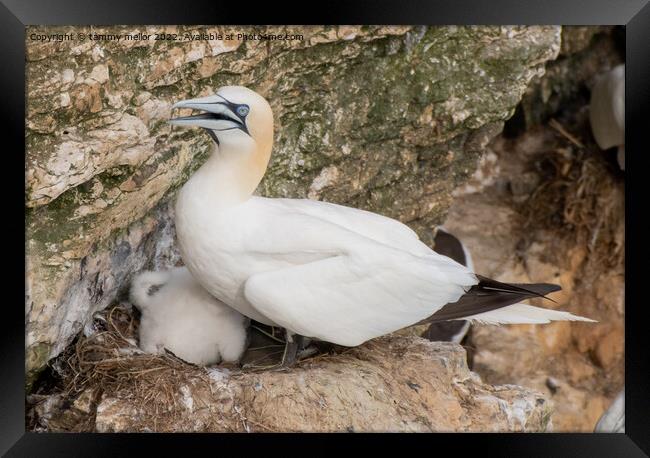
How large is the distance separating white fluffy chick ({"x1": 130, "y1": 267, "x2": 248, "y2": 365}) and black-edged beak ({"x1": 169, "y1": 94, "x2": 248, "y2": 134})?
72 cm

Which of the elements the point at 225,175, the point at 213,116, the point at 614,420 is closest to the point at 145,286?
the point at 225,175

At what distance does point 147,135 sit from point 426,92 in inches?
57.6

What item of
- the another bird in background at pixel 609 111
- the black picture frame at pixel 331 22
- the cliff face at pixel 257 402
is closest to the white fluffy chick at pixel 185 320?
the cliff face at pixel 257 402

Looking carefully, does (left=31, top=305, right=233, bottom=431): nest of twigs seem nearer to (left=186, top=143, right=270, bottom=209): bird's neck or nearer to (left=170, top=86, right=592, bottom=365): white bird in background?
(left=170, top=86, right=592, bottom=365): white bird in background

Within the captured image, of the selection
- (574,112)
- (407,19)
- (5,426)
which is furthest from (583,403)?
(5,426)

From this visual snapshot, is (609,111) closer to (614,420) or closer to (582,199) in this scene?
(582,199)

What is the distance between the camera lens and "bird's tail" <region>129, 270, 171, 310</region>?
358 cm

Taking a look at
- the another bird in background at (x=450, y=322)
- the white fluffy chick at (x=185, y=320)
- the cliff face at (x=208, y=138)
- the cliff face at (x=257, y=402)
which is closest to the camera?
the cliff face at (x=208, y=138)

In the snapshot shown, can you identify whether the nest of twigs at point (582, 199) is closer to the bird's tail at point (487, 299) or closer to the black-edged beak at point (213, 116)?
the bird's tail at point (487, 299)

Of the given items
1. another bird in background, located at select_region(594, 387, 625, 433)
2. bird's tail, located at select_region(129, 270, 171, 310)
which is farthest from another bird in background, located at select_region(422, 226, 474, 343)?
bird's tail, located at select_region(129, 270, 171, 310)

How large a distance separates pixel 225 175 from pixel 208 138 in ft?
1.99

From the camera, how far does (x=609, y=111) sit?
5656 millimetres

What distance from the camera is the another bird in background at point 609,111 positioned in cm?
555

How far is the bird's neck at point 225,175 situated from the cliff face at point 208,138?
26 centimetres
